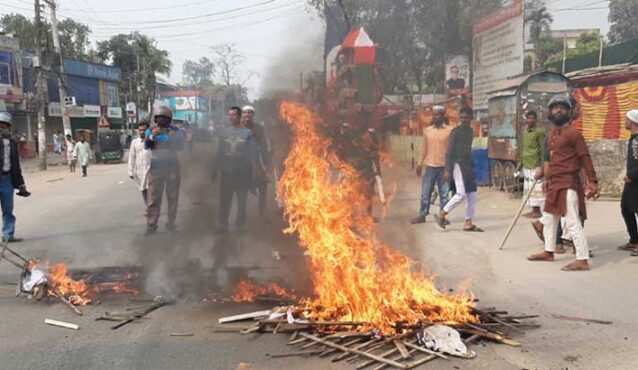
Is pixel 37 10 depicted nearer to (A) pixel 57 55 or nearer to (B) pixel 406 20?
(A) pixel 57 55

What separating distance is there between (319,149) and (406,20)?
10.7ft

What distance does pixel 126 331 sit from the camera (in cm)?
444

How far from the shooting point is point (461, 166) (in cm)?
861

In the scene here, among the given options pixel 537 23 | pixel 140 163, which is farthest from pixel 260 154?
pixel 537 23

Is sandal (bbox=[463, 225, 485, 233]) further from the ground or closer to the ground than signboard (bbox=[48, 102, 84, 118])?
closer to the ground

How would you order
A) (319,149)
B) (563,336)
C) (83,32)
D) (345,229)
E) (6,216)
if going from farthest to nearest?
(83,32)
(6,216)
(319,149)
(345,229)
(563,336)

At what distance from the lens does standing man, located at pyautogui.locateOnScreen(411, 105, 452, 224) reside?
29.7 feet

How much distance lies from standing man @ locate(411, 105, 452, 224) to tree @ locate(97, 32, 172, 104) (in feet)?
115

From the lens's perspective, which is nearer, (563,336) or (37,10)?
(563,336)

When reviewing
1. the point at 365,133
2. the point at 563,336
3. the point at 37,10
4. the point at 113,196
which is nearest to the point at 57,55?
the point at 37,10

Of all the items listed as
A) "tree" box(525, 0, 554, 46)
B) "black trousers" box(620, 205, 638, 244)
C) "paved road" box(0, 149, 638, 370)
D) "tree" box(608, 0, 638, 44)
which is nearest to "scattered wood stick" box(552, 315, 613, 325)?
"paved road" box(0, 149, 638, 370)

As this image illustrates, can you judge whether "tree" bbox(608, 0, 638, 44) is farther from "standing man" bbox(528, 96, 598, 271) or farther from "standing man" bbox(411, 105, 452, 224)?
"standing man" bbox(528, 96, 598, 271)

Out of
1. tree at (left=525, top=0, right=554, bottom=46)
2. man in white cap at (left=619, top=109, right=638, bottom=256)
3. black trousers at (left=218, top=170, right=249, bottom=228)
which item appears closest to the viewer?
man in white cap at (left=619, top=109, right=638, bottom=256)

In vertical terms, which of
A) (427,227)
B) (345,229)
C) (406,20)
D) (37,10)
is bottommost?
(427,227)
